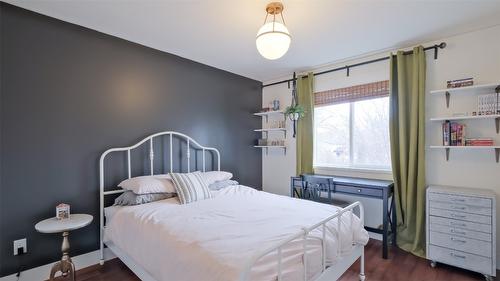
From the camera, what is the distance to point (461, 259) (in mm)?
2180

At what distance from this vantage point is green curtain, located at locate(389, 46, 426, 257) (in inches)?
102

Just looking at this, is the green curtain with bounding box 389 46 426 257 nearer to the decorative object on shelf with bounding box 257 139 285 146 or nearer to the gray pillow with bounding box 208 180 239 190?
the decorative object on shelf with bounding box 257 139 285 146

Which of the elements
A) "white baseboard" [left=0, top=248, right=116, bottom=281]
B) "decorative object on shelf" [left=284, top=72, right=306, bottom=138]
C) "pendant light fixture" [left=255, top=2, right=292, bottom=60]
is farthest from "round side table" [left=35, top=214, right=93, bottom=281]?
"decorative object on shelf" [left=284, top=72, right=306, bottom=138]

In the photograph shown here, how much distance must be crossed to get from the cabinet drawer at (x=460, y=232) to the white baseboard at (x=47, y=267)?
3293mm

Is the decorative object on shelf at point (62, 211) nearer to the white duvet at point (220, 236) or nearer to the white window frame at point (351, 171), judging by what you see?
the white duvet at point (220, 236)

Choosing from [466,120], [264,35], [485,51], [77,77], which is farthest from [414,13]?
[77,77]

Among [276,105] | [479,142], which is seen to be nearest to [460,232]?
[479,142]

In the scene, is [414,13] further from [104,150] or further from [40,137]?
[40,137]

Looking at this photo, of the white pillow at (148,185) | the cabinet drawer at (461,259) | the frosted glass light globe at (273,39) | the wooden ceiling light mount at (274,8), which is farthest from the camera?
the white pillow at (148,185)

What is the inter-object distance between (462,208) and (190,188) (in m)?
2.60

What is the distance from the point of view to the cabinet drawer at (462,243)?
2.09 meters

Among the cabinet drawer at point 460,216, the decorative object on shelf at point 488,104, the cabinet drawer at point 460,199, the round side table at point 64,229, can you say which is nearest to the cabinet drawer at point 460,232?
the cabinet drawer at point 460,216

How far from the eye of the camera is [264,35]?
1.76m

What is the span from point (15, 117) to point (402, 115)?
3.77 meters
